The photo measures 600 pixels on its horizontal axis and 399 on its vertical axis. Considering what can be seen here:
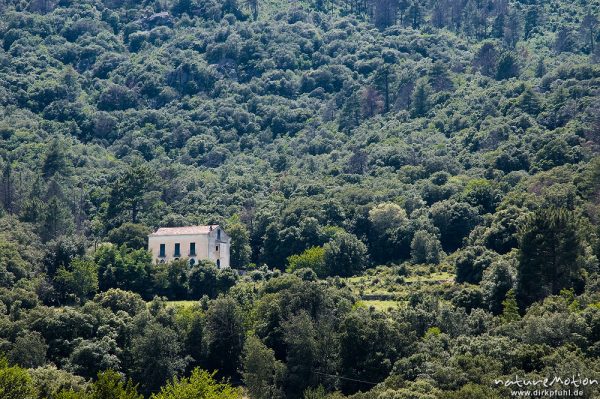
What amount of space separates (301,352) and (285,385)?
2.30 m

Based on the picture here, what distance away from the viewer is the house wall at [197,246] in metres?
102

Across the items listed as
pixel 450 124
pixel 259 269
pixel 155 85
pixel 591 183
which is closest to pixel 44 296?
pixel 259 269

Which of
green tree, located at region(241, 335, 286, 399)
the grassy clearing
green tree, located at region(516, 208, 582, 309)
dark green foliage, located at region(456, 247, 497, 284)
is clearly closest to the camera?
green tree, located at region(241, 335, 286, 399)

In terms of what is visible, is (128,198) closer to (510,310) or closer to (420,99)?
(420,99)

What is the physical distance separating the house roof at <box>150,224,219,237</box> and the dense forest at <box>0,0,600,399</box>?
2.74 metres

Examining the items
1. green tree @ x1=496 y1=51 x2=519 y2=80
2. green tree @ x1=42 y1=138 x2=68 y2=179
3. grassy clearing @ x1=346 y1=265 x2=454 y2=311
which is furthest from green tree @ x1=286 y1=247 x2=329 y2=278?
green tree @ x1=496 y1=51 x2=519 y2=80

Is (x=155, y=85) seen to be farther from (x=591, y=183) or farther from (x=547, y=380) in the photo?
(x=547, y=380)

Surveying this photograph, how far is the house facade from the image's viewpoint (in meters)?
102

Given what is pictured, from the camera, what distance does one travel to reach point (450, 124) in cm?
13662

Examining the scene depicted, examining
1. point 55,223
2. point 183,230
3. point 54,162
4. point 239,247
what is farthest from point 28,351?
point 54,162

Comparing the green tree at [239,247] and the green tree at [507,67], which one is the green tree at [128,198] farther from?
the green tree at [507,67]

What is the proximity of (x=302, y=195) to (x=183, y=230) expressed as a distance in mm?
18898

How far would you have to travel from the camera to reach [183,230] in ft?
343

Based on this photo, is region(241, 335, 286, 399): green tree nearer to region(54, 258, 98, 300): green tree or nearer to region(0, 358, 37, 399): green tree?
region(0, 358, 37, 399): green tree
